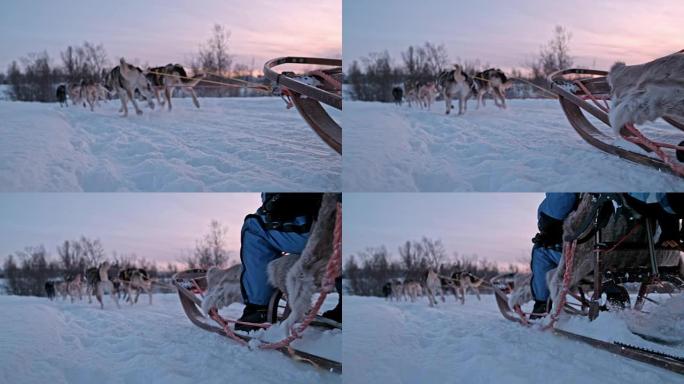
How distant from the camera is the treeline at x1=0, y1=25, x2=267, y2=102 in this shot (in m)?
2.83

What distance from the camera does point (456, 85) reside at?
276cm

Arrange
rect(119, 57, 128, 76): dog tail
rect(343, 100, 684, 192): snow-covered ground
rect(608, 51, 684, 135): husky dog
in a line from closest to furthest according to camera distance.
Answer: rect(608, 51, 684, 135): husky dog < rect(343, 100, 684, 192): snow-covered ground < rect(119, 57, 128, 76): dog tail

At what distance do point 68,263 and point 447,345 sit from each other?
1298mm

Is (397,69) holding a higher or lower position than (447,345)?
higher

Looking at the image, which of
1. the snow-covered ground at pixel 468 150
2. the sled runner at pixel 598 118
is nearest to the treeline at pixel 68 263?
the snow-covered ground at pixel 468 150

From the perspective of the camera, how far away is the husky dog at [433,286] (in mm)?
2840

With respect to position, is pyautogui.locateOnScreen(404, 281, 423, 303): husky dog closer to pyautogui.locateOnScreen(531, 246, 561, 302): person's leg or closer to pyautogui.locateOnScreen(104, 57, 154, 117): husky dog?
pyautogui.locateOnScreen(531, 246, 561, 302): person's leg

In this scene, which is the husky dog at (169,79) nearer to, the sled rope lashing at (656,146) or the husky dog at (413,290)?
the husky dog at (413,290)

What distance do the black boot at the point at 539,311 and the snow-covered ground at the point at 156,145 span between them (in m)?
0.84

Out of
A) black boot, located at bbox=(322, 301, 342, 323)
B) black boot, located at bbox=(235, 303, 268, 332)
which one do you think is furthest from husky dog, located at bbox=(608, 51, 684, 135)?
black boot, located at bbox=(235, 303, 268, 332)

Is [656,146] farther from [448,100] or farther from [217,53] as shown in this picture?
[217,53]

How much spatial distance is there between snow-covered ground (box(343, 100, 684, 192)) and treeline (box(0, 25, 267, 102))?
414 mm

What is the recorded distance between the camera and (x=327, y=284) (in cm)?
285

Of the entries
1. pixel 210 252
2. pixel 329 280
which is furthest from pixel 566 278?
pixel 210 252
